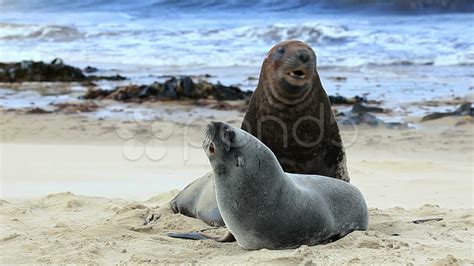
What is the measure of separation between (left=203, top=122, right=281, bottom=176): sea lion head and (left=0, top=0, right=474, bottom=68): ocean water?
13.9 metres

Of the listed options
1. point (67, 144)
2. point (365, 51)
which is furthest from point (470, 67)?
point (67, 144)

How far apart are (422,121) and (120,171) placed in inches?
170

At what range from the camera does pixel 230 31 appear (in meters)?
24.2

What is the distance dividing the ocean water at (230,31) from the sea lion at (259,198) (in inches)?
539

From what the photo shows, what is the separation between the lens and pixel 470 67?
16.9 metres

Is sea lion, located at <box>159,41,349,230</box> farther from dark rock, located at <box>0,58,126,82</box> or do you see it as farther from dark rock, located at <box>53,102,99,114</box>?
dark rock, located at <box>0,58,126,82</box>

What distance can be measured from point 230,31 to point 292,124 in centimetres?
1942

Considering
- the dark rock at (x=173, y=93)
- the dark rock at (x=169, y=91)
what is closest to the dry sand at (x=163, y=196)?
the dark rock at (x=173, y=93)

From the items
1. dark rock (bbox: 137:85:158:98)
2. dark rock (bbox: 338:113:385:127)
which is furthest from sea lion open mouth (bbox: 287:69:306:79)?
dark rock (bbox: 137:85:158:98)

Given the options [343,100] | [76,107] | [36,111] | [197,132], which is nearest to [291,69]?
[197,132]

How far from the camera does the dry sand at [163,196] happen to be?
12.8 ft

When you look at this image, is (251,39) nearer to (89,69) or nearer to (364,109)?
(89,69)

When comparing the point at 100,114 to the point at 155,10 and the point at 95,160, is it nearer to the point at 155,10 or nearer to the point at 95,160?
the point at 95,160

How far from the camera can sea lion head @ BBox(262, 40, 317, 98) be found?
479 cm
